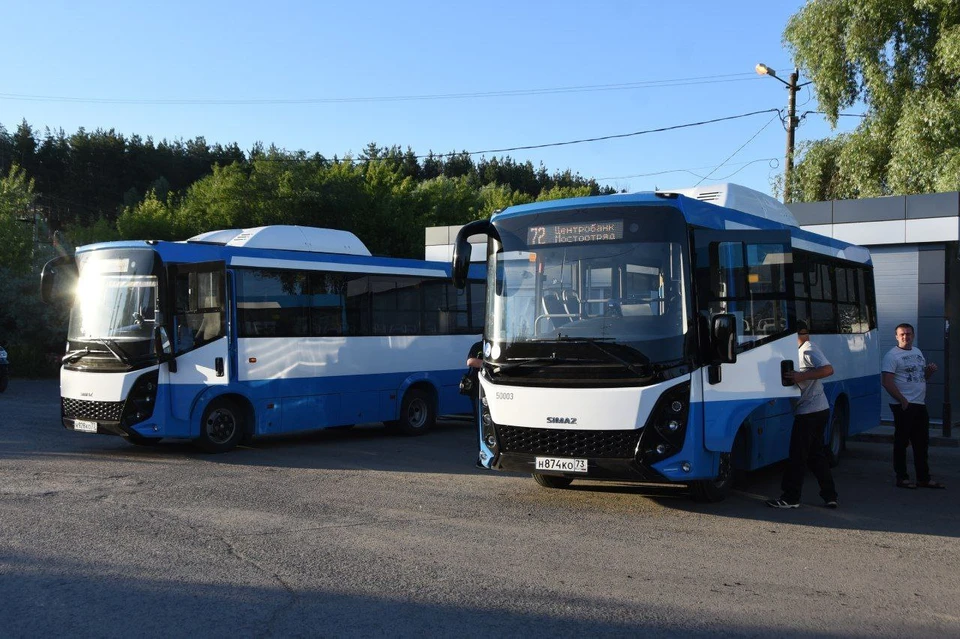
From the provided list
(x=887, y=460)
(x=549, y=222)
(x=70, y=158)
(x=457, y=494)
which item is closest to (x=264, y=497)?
(x=457, y=494)

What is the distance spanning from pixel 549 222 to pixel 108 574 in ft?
16.5

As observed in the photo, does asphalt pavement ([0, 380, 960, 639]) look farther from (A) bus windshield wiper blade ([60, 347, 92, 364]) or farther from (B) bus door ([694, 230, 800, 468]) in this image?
(A) bus windshield wiper blade ([60, 347, 92, 364])

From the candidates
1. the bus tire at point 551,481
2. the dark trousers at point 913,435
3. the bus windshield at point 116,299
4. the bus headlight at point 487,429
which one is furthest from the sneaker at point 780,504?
the bus windshield at point 116,299

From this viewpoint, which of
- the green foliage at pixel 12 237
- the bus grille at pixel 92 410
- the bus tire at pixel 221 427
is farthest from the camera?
the green foliage at pixel 12 237

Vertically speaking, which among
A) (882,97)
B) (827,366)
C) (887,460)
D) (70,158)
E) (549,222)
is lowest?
(887,460)

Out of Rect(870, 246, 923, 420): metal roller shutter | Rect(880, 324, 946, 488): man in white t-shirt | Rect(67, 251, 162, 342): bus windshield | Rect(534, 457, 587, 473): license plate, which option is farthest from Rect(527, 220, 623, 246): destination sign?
Rect(870, 246, 923, 420): metal roller shutter

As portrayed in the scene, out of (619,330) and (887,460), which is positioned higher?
Answer: (619,330)

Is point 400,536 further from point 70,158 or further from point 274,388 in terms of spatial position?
point 70,158

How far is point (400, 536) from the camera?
26.7 ft

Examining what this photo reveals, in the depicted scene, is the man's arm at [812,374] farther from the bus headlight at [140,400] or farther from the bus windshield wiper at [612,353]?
the bus headlight at [140,400]

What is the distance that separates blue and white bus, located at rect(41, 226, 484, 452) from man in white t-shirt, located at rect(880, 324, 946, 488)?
810 cm

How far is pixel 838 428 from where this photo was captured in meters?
13.1

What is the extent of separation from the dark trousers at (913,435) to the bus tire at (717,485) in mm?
2562

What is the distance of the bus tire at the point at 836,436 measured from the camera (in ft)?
42.1
